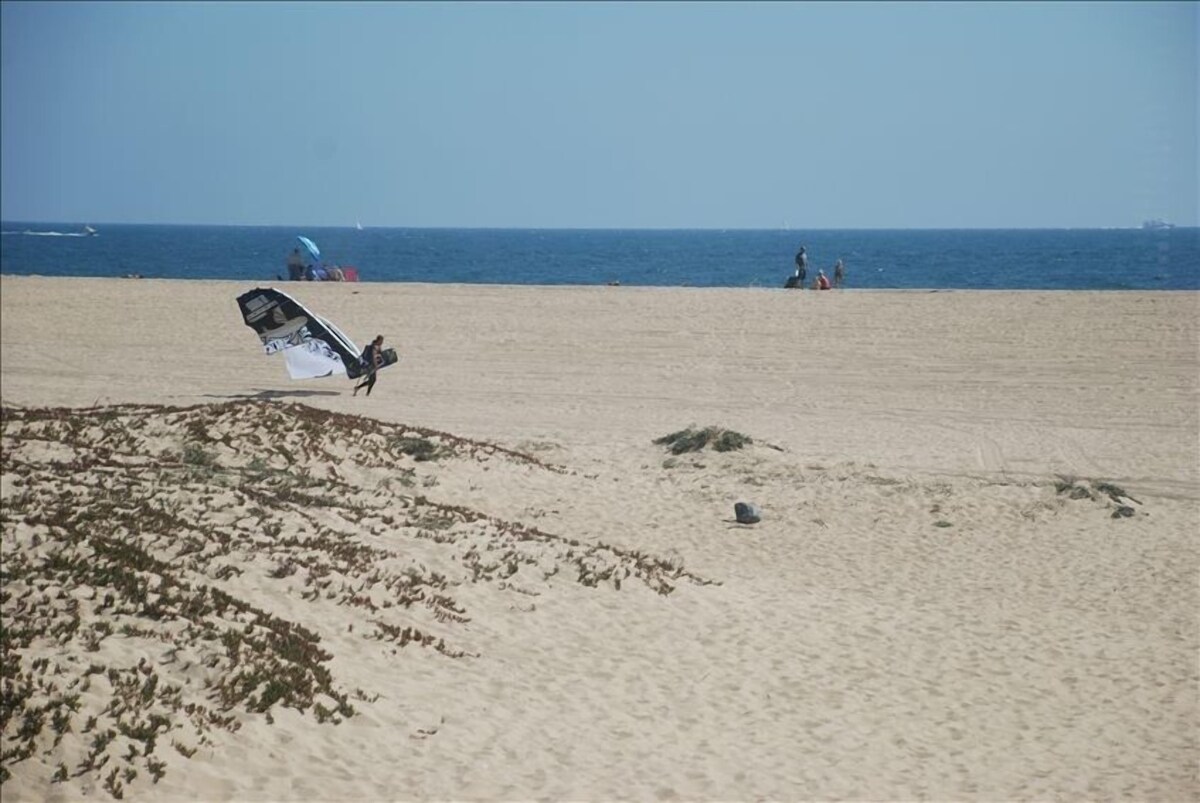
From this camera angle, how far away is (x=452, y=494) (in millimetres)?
15961

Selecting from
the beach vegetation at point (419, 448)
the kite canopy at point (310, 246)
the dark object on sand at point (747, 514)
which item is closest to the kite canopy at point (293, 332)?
the beach vegetation at point (419, 448)

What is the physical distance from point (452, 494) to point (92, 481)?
4.58 m

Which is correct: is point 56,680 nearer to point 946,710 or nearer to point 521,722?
point 521,722

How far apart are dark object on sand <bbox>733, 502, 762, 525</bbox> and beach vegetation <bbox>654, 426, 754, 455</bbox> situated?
3501mm

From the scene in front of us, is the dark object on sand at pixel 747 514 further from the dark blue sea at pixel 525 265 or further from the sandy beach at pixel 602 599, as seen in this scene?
the dark blue sea at pixel 525 265

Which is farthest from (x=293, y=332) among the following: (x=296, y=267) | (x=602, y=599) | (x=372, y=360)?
(x=296, y=267)

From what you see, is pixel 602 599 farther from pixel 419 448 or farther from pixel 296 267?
pixel 296 267

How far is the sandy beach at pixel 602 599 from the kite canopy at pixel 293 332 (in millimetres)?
834

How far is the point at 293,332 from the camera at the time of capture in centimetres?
2327

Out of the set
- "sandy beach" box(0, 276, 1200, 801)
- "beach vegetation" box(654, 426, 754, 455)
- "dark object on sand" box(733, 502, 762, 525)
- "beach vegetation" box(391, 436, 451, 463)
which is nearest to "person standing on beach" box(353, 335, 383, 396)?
"sandy beach" box(0, 276, 1200, 801)

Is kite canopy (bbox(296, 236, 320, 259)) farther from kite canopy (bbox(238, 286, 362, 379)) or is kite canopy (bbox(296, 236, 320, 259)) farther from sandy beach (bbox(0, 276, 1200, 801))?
kite canopy (bbox(238, 286, 362, 379))

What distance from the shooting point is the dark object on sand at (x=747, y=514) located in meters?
16.1

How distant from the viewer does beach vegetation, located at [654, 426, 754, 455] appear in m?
19.7

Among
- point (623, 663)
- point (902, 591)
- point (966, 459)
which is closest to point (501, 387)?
point (966, 459)
